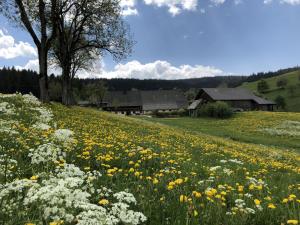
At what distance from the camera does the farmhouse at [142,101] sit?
15750 centimetres

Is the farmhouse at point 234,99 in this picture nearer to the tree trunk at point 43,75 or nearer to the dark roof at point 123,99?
the dark roof at point 123,99

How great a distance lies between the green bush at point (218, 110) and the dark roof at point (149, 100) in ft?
218

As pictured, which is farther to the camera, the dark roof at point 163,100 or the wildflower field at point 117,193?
the dark roof at point 163,100

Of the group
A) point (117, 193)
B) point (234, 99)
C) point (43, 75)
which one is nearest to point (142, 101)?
point (234, 99)

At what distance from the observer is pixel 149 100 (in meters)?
161

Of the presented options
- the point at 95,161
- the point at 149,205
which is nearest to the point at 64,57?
the point at 95,161

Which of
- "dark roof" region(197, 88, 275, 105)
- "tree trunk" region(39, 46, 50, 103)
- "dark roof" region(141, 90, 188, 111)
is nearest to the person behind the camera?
"tree trunk" region(39, 46, 50, 103)

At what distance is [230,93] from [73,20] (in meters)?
81.7

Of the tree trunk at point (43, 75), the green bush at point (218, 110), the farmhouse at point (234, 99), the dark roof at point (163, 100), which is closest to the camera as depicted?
the tree trunk at point (43, 75)

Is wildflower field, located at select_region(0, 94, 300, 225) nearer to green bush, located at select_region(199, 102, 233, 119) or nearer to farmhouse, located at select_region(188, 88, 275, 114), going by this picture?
A: green bush, located at select_region(199, 102, 233, 119)

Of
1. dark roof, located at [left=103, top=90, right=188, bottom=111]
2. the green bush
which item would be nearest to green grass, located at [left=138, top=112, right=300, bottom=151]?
the green bush

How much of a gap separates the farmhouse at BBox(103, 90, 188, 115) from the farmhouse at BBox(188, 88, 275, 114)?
121 feet

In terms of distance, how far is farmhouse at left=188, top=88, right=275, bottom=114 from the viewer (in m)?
116

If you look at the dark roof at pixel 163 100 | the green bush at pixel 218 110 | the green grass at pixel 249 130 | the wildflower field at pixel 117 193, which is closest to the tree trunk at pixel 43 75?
the wildflower field at pixel 117 193
